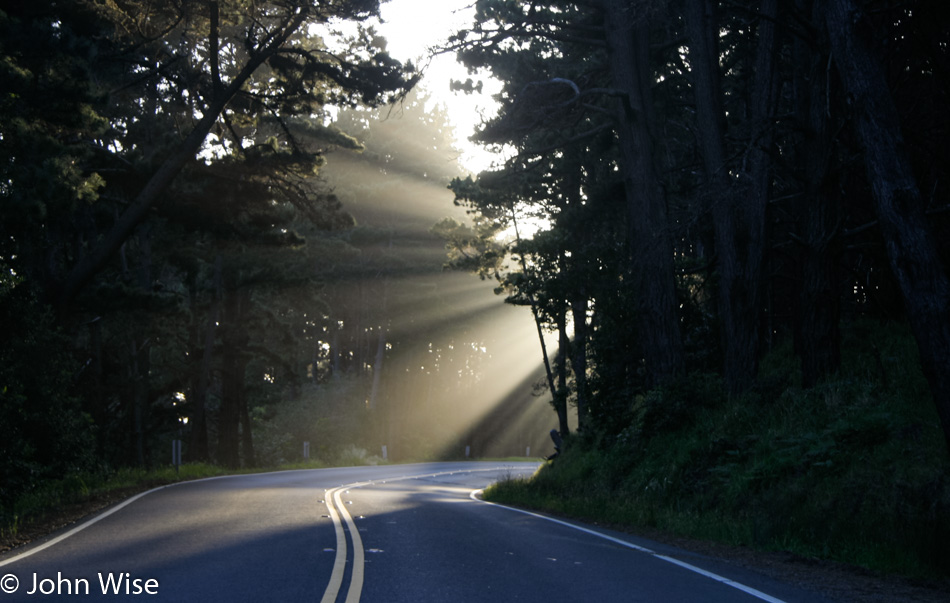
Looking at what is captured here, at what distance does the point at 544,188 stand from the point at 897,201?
75.5 ft

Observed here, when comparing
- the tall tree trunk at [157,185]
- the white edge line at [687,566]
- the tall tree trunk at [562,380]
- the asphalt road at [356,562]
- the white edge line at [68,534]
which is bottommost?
the white edge line at [687,566]

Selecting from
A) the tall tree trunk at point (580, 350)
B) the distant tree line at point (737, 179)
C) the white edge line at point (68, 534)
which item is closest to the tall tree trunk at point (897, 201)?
the distant tree line at point (737, 179)

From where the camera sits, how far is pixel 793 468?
13.1m

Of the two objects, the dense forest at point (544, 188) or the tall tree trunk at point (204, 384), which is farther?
the tall tree trunk at point (204, 384)

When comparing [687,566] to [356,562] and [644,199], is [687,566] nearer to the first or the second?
[356,562]

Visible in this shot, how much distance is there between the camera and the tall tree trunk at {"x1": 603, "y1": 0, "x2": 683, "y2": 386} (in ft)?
66.1

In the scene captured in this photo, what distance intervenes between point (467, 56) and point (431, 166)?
1525 inches

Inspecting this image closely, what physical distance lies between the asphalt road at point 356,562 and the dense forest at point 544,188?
485 cm

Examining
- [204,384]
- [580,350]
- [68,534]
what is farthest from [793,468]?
[204,384]

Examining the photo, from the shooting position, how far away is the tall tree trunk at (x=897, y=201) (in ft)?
35.3

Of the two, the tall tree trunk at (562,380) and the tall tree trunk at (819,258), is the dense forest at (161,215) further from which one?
the tall tree trunk at (819,258)

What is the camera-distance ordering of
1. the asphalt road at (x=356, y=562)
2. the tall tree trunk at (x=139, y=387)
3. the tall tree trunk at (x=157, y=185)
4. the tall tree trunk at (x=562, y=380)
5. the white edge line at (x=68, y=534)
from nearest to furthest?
1. the asphalt road at (x=356, y=562)
2. the white edge line at (x=68, y=534)
3. the tall tree trunk at (x=157, y=185)
4. the tall tree trunk at (x=562, y=380)
5. the tall tree trunk at (x=139, y=387)

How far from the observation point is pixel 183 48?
96.0 ft

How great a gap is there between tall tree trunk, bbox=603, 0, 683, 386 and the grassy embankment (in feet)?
4.24
